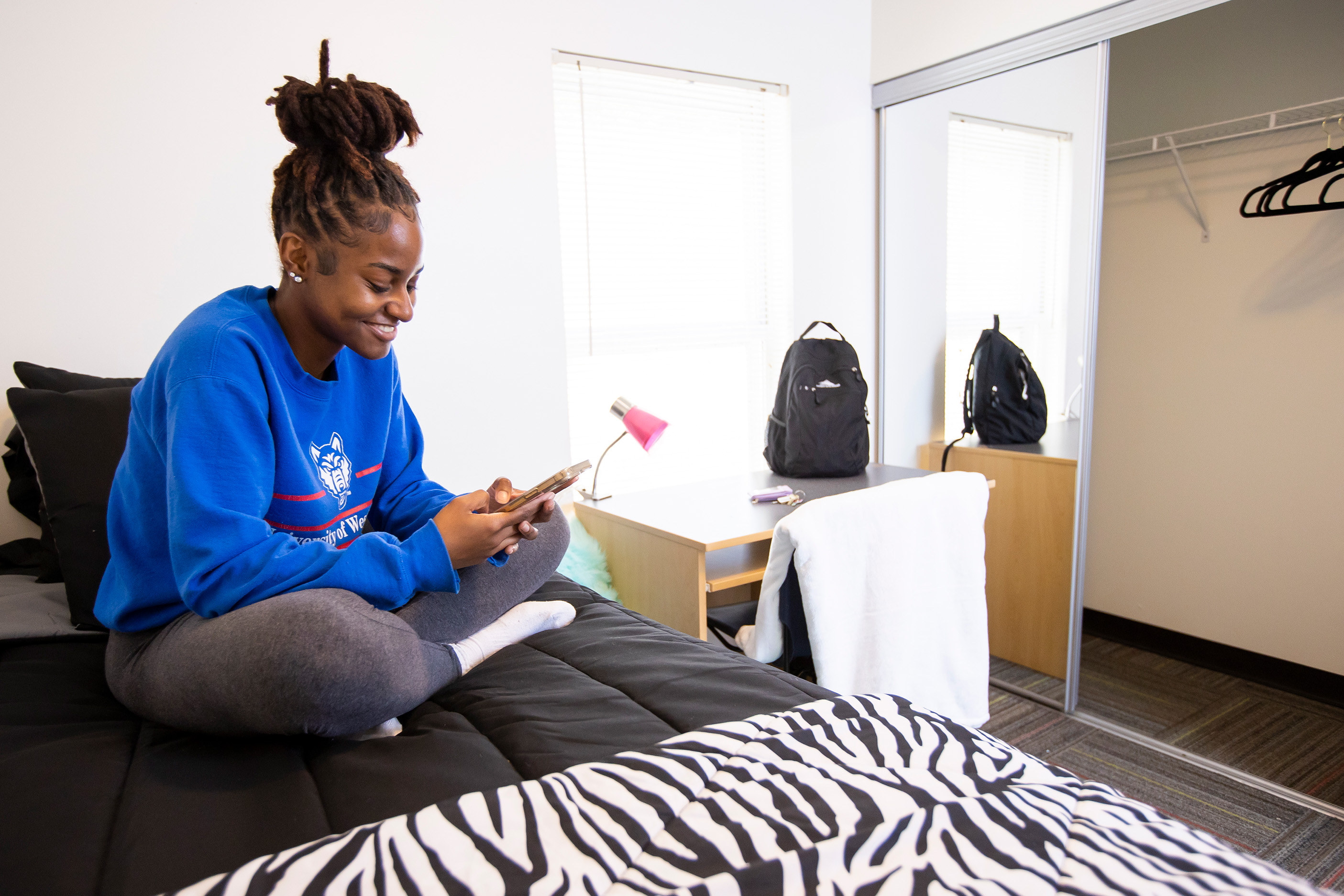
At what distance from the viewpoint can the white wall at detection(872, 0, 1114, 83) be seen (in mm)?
2336

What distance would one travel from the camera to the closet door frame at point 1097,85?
7.05 ft

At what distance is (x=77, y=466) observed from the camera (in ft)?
4.66

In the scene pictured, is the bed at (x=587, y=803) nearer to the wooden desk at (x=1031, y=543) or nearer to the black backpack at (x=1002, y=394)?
the wooden desk at (x=1031, y=543)

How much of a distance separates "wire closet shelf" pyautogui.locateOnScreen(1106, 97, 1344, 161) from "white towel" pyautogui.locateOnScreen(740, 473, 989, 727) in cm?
150

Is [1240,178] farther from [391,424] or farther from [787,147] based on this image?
[391,424]

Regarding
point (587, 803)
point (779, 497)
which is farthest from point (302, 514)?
point (779, 497)

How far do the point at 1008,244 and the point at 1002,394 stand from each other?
0.47m

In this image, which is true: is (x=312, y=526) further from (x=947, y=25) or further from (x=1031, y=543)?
(x=947, y=25)

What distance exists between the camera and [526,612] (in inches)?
54.9

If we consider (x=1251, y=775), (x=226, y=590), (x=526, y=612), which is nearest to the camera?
(x=226, y=590)

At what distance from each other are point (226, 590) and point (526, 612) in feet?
1.61

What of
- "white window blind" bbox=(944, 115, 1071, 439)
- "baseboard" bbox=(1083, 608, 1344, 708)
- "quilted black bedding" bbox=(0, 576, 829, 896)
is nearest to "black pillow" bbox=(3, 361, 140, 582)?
"quilted black bedding" bbox=(0, 576, 829, 896)

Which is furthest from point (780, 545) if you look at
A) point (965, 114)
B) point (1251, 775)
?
point (965, 114)

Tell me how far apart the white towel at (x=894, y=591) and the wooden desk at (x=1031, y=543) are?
641 millimetres
